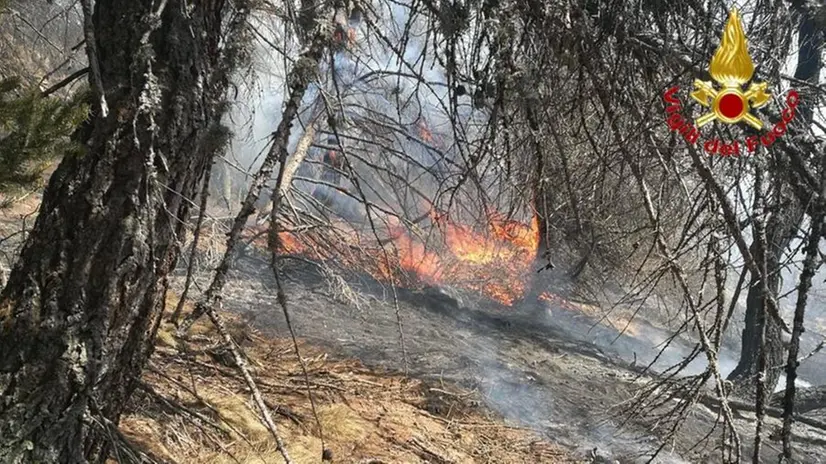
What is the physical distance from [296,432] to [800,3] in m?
3.42

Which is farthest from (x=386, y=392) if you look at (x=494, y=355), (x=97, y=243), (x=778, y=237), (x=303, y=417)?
(x=97, y=243)

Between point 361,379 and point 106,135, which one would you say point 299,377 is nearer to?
point 361,379

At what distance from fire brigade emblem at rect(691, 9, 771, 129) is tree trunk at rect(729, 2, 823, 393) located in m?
0.18

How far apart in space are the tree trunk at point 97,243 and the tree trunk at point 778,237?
77.3 inches

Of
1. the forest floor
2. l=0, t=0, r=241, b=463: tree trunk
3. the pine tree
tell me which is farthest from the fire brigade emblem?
the pine tree

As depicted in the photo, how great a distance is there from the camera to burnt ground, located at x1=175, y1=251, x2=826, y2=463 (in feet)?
17.1

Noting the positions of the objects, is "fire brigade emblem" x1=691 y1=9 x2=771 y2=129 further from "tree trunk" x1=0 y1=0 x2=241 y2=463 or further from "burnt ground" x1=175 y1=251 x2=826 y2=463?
"burnt ground" x1=175 y1=251 x2=826 y2=463

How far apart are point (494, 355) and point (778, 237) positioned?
4024 millimetres

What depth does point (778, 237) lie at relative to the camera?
374 centimetres

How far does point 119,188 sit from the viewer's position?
1.92 metres

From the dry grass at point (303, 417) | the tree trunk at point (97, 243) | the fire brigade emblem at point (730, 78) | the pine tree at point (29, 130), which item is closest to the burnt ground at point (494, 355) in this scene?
the dry grass at point (303, 417)

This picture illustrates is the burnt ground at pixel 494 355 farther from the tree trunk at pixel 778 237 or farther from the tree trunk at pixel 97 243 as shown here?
the tree trunk at pixel 97 243

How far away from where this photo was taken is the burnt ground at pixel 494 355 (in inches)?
206

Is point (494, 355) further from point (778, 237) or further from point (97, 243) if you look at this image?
point (97, 243)
